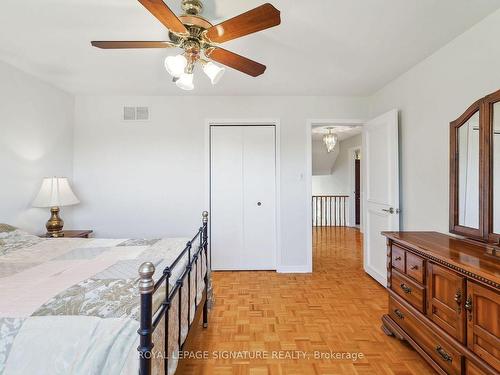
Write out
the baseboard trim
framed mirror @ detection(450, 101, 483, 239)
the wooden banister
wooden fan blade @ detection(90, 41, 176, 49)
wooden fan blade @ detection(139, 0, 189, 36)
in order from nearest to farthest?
wooden fan blade @ detection(139, 0, 189, 36) → wooden fan blade @ detection(90, 41, 176, 49) → framed mirror @ detection(450, 101, 483, 239) → the baseboard trim → the wooden banister

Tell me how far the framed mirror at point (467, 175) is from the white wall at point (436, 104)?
0.15 metres

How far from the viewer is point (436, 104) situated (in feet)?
7.70

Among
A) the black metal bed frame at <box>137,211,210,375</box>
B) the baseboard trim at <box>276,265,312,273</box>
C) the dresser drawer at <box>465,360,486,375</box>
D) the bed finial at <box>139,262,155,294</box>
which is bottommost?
the baseboard trim at <box>276,265,312,273</box>

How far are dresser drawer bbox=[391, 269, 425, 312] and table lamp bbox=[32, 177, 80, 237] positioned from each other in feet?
11.0

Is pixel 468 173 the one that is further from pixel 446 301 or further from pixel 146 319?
pixel 146 319

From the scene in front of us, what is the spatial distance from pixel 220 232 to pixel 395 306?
2255 millimetres

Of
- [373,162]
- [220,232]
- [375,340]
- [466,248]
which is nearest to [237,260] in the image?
[220,232]

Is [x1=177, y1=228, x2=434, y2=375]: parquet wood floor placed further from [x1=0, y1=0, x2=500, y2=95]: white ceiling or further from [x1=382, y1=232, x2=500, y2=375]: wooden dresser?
[x1=0, y1=0, x2=500, y2=95]: white ceiling

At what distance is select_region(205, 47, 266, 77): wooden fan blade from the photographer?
170 cm

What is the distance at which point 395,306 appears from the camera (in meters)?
2.05

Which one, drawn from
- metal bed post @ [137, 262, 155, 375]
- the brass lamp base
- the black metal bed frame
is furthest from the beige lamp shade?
metal bed post @ [137, 262, 155, 375]

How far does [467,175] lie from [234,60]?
192 cm

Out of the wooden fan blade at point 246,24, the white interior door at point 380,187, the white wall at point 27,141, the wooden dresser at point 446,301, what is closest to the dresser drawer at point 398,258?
the wooden dresser at point 446,301

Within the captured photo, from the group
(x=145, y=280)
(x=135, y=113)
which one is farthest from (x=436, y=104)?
(x=135, y=113)
